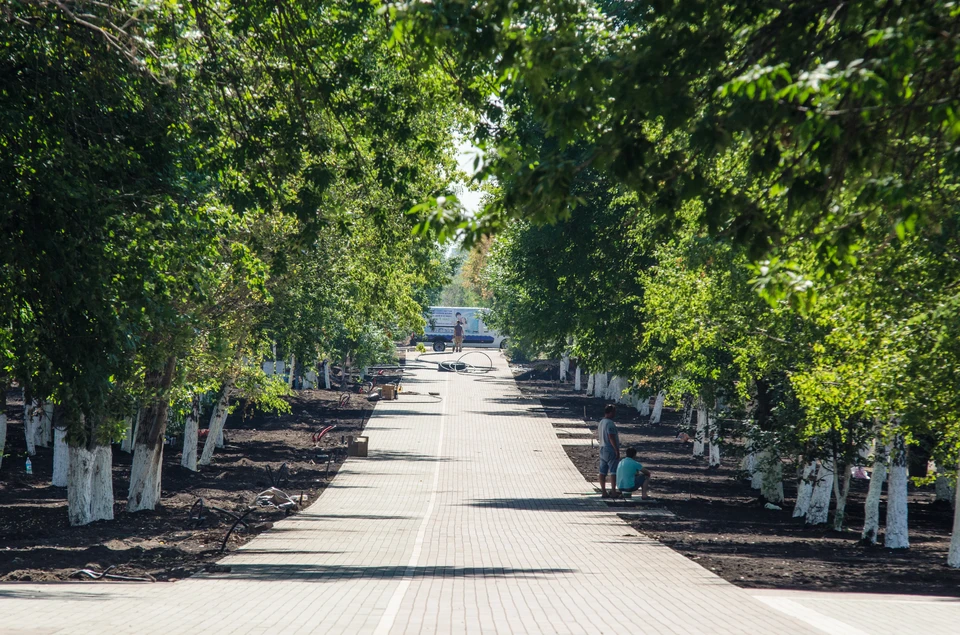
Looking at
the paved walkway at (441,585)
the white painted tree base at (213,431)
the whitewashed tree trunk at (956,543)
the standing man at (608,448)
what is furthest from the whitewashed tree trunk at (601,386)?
the whitewashed tree trunk at (956,543)

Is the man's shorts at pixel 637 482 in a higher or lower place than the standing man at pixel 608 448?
lower

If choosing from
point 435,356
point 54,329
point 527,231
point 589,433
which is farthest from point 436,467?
point 435,356

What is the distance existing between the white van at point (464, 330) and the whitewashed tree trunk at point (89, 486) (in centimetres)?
6768

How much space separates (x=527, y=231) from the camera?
1109 inches

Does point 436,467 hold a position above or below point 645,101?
below

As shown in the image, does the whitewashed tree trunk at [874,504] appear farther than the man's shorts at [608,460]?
No

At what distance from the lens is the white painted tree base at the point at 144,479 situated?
67.8 ft

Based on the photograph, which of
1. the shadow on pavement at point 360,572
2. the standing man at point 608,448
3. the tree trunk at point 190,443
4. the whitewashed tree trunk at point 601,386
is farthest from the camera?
the whitewashed tree trunk at point 601,386

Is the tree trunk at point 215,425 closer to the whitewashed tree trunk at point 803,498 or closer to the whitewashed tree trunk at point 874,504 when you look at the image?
the whitewashed tree trunk at point 803,498

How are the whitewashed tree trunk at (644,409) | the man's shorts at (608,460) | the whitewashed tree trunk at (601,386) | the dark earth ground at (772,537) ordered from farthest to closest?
the whitewashed tree trunk at (601,386) < the whitewashed tree trunk at (644,409) < the man's shorts at (608,460) < the dark earth ground at (772,537)

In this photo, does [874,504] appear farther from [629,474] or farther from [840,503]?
[629,474]

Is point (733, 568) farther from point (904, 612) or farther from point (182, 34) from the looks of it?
point (182, 34)

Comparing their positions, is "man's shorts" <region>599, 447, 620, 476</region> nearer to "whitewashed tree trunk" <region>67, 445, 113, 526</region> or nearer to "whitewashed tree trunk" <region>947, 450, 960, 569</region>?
"whitewashed tree trunk" <region>947, 450, 960, 569</region>

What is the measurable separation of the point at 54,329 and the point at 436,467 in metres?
17.4
